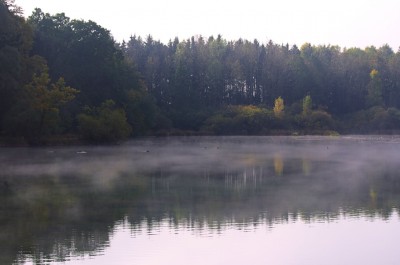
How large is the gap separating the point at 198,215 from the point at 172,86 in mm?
84196

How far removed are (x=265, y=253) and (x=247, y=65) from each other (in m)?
105

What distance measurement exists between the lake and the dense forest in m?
20.1

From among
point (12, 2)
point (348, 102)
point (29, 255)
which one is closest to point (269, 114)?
point (348, 102)

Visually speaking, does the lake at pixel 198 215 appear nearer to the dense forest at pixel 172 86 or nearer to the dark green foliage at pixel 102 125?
the dense forest at pixel 172 86

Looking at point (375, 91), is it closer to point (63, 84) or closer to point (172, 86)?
point (172, 86)

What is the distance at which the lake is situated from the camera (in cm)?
1483

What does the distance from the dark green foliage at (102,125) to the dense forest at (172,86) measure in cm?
11

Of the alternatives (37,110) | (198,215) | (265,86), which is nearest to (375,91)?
(265,86)

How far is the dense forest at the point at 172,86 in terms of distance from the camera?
185 feet

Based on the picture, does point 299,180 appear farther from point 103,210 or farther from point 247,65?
point 247,65

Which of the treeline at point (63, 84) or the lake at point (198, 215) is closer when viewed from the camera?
the lake at point (198, 215)

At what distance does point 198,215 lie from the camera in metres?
20.0

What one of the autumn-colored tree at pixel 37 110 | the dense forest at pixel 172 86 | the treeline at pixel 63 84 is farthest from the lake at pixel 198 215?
the dense forest at pixel 172 86

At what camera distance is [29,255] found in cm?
1439
